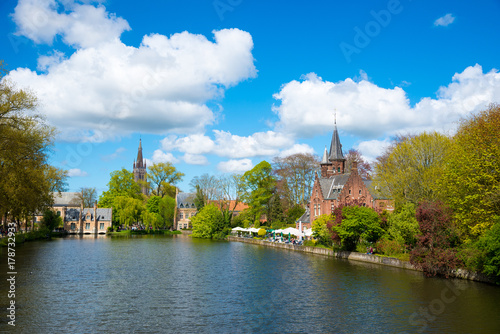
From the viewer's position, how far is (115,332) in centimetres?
1636

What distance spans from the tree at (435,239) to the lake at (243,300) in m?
1.34

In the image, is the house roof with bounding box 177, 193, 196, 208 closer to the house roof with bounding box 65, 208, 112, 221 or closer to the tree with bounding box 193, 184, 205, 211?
the house roof with bounding box 65, 208, 112, 221

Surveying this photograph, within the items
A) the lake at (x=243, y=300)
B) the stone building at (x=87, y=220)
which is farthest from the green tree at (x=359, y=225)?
the stone building at (x=87, y=220)

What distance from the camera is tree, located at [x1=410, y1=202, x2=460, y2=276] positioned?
2900 cm

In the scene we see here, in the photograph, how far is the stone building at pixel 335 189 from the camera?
59469 mm

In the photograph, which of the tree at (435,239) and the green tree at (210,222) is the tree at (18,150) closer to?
the tree at (435,239)

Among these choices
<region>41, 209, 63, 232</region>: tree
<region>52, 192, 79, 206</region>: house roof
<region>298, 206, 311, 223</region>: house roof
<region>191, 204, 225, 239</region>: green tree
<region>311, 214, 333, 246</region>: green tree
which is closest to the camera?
<region>311, 214, 333, 246</region>: green tree

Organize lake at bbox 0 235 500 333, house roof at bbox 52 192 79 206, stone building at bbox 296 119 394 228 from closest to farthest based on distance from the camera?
lake at bbox 0 235 500 333 → stone building at bbox 296 119 394 228 → house roof at bbox 52 192 79 206

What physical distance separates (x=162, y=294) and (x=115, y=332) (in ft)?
23.8

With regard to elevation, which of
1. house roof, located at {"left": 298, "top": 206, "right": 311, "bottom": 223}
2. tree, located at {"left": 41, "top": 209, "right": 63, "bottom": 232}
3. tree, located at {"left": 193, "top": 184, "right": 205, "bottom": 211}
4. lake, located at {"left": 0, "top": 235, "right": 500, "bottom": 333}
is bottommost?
lake, located at {"left": 0, "top": 235, "right": 500, "bottom": 333}

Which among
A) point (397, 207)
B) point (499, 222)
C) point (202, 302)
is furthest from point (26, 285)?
point (397, 207)

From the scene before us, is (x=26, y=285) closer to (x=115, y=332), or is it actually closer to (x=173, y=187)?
(x=115, y=332)

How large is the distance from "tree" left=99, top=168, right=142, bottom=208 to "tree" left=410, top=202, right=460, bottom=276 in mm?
76620

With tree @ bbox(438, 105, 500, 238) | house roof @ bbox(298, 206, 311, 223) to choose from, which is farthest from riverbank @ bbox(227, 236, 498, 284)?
house roof @ bbox(298, 206, 311, 223)
